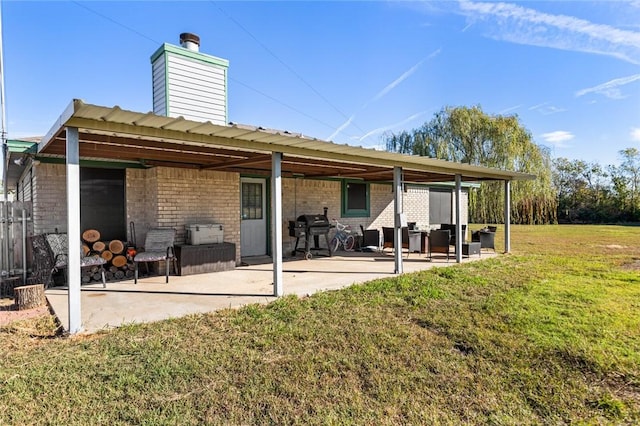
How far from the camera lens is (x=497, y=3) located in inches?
355

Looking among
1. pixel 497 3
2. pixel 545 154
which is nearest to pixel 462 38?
pixel 497 3

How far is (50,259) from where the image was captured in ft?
18.3

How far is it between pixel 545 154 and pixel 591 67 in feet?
22.2

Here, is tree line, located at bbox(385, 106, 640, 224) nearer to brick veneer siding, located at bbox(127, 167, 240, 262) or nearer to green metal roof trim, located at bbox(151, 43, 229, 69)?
green metal roof trim, located at bbox(151, 43, 229, 69)

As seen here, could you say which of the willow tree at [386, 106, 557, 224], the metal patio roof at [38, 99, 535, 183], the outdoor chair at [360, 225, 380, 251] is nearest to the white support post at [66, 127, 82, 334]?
the metal patio roof at [38, 99, 535, 183]

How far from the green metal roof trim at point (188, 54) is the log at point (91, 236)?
13.4 feet

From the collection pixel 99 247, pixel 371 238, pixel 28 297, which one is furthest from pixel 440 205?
pixel 28 297

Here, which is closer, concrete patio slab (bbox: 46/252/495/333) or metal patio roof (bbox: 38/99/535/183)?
metal patio roof (bbox: 38/99/535/183)

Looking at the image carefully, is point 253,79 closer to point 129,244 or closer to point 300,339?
point 129,244

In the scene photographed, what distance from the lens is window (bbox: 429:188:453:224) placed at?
46.7 ft

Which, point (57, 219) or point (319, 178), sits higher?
point (319, 178)

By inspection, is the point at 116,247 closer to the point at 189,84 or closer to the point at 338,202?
the point at 189,84

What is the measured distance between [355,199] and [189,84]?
562cm

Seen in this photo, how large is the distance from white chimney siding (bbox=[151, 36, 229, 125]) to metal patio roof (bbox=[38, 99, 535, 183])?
1783 mm
